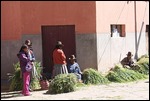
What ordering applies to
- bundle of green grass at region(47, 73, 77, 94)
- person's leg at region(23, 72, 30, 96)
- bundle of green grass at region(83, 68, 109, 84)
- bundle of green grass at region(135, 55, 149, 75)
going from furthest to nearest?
1. bundle of green grass at region(135, 55, 149, 75)
2. bundle of green grass at region(83, 68, 109, 84)
3. bundle of green grass at region(47, 73, 77, 94)
4. person's leg at region(23, 72, 30, 96)

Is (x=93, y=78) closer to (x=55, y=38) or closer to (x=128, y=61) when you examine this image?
(x=55, y=38)

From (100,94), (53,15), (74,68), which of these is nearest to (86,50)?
(74,68)

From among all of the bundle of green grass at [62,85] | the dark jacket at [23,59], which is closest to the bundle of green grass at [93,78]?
the bundle of green grass at [62,85]

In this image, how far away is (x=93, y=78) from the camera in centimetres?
1231

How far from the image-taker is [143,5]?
1666cm

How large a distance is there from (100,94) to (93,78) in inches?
84.5

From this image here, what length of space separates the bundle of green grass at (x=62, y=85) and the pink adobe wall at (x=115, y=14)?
136 inches

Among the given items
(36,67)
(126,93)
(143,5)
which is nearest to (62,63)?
(36,67)

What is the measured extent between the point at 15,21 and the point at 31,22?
2.10 feet

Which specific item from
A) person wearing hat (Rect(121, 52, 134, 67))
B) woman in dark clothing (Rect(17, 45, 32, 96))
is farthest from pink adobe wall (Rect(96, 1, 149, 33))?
woman in dark clothing (Rect(17, 45, 32, 96))

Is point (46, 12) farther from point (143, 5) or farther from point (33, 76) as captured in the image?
point (143, 5)

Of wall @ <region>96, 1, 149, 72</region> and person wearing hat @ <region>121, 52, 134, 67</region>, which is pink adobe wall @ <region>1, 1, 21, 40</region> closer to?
wall @ <region>96, 1, 149, 72</region>

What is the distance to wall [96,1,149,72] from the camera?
13.8 metres

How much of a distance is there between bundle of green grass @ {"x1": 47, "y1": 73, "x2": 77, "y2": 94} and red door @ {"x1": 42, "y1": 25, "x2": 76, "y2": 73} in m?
3.20
